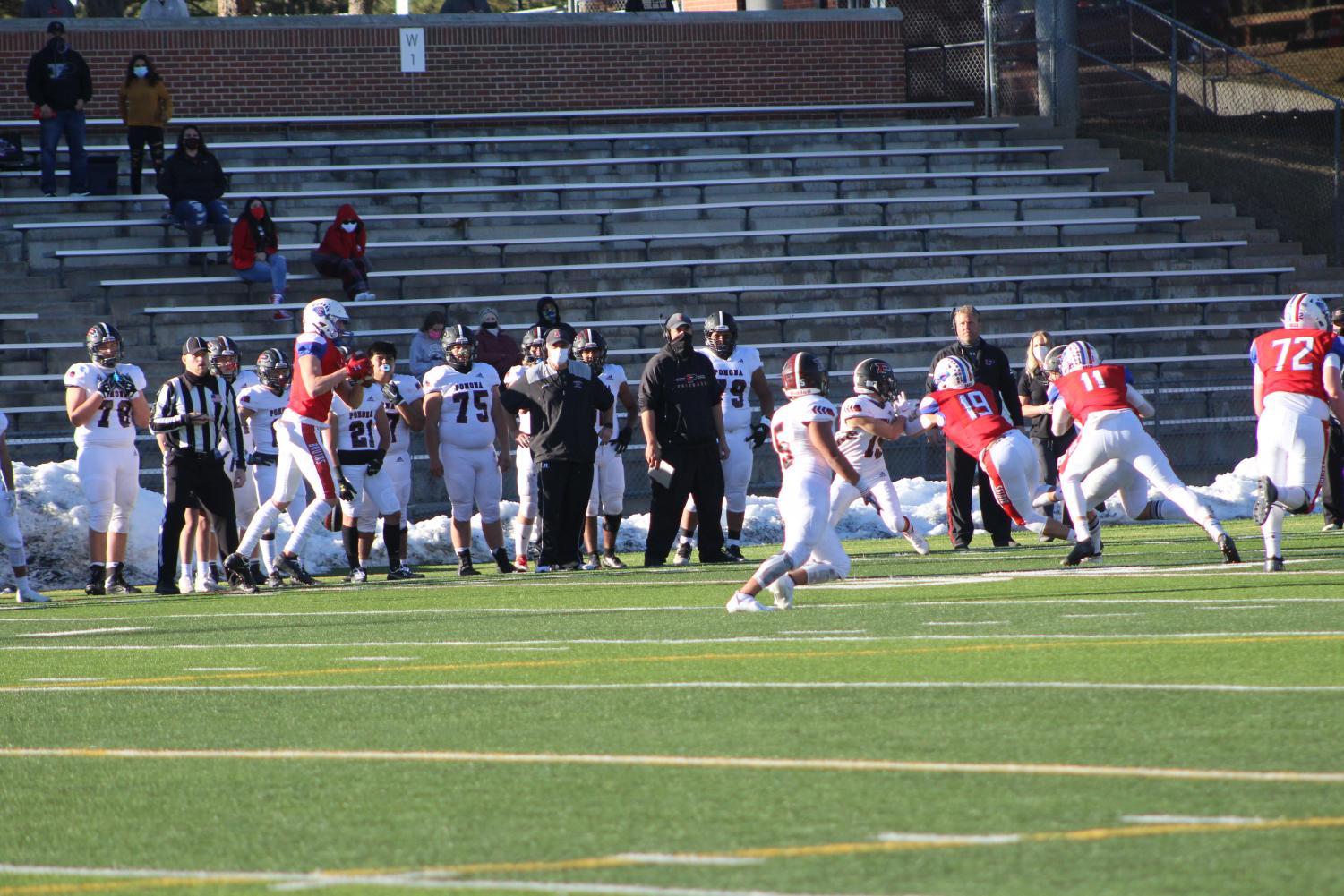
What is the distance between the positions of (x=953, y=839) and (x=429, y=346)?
1333cm

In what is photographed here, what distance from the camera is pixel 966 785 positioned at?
5414 mm

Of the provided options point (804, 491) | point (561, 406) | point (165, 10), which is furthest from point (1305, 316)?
point (165, 10)

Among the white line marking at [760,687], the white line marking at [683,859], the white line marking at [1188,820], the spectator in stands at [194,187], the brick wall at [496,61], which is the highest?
the brick wall at [496,61]

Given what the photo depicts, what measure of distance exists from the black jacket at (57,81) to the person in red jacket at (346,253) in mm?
3550

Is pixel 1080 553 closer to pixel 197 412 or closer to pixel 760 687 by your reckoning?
pixel 760 687

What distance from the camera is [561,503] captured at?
49.5 ft

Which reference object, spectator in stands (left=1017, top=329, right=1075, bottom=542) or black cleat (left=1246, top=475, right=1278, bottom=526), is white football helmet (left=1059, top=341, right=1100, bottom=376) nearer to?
black cleat (left=1246, top=475, right=1278, bottom=526)

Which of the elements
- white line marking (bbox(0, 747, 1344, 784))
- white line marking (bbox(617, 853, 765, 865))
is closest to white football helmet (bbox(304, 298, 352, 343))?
white line marking (bbox(0, 747, 1344, 784))

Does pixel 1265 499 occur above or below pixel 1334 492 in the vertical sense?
above

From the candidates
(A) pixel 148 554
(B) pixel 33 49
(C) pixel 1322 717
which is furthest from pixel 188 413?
(B) pixel 33 49

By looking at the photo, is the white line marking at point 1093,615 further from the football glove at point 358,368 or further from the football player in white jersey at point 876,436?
the football glove at point 358,368

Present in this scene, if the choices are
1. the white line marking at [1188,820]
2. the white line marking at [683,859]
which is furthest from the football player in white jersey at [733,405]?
the white line marking at [683,859]

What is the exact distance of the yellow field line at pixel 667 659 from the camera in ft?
27.3

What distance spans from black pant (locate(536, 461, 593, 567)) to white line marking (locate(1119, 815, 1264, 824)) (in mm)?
10333
